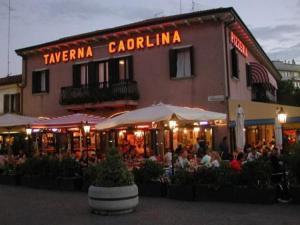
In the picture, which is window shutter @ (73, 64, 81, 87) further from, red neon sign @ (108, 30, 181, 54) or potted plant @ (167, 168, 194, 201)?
potted plant @ (167, 168, 194, 201)

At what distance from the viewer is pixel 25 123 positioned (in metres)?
18.6

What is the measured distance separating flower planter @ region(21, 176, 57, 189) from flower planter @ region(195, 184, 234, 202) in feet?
17.2

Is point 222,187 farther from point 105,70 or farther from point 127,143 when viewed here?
point 105,70

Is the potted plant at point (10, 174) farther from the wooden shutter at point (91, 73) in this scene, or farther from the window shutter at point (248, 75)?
the window shutter at point (248, 75)

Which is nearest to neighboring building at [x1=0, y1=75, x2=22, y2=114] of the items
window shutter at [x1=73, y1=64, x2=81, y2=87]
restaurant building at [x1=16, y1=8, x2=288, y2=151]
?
restaurant building at [x1=16, y1=8, x2=288, y2=151]

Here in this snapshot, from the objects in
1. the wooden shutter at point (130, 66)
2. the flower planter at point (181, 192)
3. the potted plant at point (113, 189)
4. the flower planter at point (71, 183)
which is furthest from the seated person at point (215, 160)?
the wooden shutter at point (130, 66)

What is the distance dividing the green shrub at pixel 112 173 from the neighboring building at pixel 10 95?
60.6 ft

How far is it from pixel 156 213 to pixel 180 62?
12.0m

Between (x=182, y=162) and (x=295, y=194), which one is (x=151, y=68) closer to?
(x=182, y=162)

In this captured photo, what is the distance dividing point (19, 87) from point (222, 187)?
19.2m

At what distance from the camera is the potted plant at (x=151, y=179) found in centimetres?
1149

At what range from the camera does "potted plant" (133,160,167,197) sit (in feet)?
37.7

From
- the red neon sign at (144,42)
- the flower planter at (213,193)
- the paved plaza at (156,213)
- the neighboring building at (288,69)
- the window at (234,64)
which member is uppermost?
the neighboring building at (288,69)

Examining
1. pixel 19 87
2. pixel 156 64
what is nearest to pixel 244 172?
pixel 156 64
